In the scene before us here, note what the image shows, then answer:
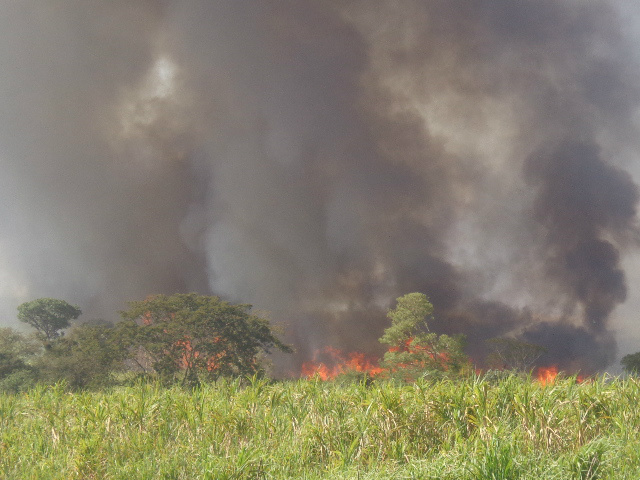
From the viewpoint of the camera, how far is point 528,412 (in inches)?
330

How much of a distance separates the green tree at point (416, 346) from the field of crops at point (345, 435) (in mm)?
20905

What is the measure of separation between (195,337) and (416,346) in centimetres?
1364

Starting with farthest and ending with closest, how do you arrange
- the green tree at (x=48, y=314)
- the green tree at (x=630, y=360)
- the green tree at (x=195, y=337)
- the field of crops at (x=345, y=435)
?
the green tree at (x=48, y=314)
the green tree at (x=630, y=360)
the green tree at (x=195, y=337)
the field of crops at (x=345, y=435)

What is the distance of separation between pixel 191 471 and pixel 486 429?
4.38 m

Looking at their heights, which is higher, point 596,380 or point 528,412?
point 596,380

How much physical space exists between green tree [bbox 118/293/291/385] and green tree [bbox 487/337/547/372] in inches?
845

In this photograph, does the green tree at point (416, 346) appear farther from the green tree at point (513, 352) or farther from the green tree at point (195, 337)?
the green tree at point (513, 352)

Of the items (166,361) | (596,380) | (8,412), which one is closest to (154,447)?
(8,412)

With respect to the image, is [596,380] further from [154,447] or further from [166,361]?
[166,361]

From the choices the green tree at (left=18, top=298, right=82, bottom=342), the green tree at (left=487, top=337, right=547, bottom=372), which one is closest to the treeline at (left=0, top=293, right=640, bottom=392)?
the green tree at (left=487, top=337, right=547, bottom=372)

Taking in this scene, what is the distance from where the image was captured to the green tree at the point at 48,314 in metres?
63.9

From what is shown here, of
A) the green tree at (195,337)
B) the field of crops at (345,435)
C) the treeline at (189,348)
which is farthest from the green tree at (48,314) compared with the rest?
the field of crops at (345,435)

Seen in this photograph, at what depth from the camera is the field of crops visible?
6.73 metres

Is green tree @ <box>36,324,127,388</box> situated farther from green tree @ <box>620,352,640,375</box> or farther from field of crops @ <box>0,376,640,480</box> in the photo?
green tree @ <box>620,352,640,375</box>
